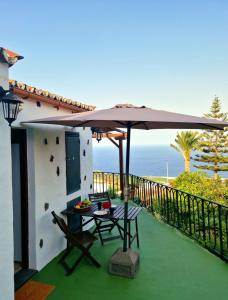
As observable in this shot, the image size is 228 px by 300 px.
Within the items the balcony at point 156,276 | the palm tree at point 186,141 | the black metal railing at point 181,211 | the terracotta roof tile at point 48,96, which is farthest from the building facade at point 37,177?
the palm tree at point 186,141

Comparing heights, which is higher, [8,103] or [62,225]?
[8,103]

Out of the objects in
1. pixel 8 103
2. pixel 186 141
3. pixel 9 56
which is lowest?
pixel 186 141

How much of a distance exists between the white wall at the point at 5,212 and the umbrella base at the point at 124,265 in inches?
59.6

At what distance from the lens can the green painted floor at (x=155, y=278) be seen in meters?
3.02

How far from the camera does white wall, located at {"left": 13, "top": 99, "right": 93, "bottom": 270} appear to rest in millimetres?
3641

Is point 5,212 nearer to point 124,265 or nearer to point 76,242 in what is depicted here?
point 76,242

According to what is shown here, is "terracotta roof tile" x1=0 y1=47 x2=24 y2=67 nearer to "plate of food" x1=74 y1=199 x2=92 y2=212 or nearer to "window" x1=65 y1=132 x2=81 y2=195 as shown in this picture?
"window" x1=65 y1=132 x2=81 y2=195

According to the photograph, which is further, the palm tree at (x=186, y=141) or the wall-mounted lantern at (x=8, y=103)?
the palm tree at (x=186, y=141)

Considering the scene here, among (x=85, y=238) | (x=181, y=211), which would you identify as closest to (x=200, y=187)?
(x=181, y=211)

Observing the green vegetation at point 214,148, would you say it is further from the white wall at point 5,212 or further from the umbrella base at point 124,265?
the white wall at point 5,212

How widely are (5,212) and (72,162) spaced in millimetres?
2482

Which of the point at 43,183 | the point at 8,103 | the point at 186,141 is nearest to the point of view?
the point at 8,103

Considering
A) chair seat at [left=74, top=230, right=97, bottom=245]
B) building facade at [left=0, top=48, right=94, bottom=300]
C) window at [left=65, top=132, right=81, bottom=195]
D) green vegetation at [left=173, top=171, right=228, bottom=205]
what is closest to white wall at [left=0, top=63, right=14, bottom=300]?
building facade at [left=0, top=48, right=94, bottom=300]

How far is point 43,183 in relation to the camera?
387 cm
